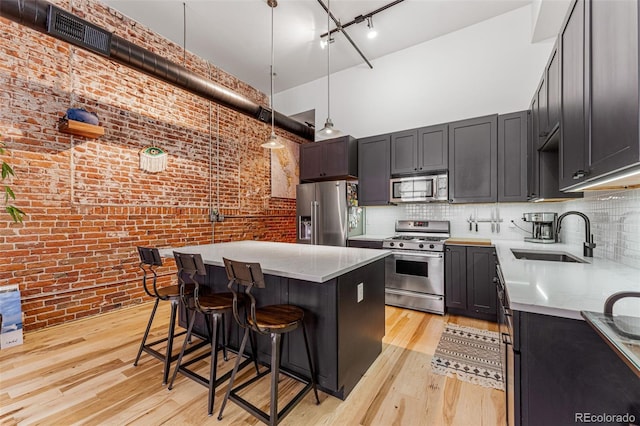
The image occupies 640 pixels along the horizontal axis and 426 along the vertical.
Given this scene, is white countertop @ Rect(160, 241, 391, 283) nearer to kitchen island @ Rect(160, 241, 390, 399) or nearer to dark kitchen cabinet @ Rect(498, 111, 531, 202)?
kitchen island @ Rect(160, 241, 390, 399)

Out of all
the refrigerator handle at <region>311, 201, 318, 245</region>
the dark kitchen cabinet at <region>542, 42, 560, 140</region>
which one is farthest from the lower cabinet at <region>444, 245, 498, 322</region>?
the refrigerator handle at <region>311, 201, 318, 245</region>

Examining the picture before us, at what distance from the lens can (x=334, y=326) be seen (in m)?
1.76

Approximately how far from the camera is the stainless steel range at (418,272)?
3.40m

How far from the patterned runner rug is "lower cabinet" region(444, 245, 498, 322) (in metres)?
0.32

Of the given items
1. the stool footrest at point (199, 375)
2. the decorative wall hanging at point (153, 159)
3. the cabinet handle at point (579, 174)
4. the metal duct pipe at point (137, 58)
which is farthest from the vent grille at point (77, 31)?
the cabinet handle at point (579, 174)

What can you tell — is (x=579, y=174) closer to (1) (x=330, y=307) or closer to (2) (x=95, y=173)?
(1) (x=330, y=307)

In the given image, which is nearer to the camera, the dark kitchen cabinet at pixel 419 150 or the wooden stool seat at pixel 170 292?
the wooden stool seat at pixel 170 292

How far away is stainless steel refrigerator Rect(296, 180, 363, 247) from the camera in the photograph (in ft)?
13.9

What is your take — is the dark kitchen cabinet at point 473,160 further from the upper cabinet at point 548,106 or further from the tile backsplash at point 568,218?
the upper cabinet at point 548,106

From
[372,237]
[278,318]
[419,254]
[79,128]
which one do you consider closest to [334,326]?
[278,318]

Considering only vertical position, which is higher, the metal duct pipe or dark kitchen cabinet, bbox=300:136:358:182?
the metal duct pipe

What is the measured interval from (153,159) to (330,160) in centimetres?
261

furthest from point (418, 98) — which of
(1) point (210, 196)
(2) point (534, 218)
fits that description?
(1) point (210, 196)

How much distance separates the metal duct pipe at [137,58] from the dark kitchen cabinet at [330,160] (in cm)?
94
